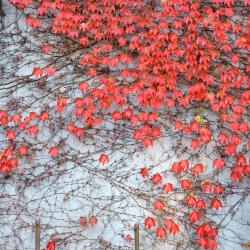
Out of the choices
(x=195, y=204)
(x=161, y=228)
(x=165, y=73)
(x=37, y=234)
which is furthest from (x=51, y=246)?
(x=165, y=73)

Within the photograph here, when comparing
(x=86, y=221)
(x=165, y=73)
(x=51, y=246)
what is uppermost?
(x=165, y=73)

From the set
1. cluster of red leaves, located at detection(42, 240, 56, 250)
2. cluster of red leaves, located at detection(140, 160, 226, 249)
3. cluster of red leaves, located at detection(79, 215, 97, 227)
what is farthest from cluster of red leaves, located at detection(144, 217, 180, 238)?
cluster of red leaves, located at detection(42, 240, 56, 250)

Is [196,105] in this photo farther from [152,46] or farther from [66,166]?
[66,166]

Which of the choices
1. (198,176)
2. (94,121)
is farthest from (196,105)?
(94,121)

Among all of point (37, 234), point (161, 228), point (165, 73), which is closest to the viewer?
point (37, 234)

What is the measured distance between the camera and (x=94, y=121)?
16.0 feet

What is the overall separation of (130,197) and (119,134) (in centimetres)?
70

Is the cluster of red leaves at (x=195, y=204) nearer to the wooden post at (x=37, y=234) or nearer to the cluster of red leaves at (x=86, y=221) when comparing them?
the cluster of red leaves at (x=86, y=221)

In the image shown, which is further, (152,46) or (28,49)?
(28,49)

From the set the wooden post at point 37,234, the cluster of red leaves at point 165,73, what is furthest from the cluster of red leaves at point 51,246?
the cluster of red leaves at point 165,73

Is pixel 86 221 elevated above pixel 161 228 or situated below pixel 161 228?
above

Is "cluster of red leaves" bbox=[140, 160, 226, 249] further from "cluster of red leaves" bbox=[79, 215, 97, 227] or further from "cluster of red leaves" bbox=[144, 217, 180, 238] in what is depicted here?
"cluster of red leaves" bbox=[79, 215, 97, 227]

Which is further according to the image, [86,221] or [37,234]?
[86,221]

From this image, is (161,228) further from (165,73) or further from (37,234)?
(165,73)
